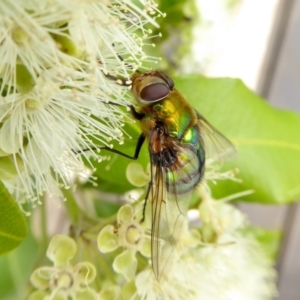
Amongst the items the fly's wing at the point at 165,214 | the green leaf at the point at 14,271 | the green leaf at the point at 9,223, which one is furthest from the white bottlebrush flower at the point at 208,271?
the green leaf at the point at 14,271

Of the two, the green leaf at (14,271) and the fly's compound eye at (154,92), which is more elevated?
the fly's compound eye at (154,92)

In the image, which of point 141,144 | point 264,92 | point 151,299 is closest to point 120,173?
point 141,144

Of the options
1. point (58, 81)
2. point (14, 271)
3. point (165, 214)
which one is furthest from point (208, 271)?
point (14, 271)

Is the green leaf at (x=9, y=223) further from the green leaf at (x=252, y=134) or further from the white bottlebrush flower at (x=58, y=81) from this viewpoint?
the green leaf at (x=252, y=134)

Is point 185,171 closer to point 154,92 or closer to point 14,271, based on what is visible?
point 154,92

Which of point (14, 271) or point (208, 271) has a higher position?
point (208, 271)
